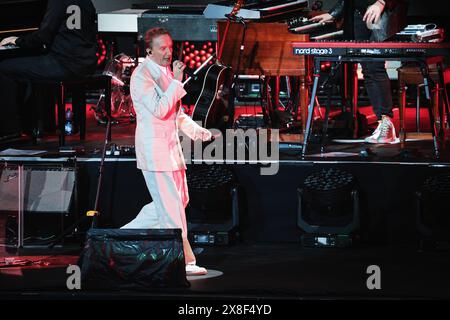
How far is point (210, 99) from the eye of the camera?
27.2 ft

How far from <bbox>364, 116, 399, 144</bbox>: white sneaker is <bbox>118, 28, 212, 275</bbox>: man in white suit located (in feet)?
8.24

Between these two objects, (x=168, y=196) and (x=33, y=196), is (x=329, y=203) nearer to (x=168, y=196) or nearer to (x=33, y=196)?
(x=168, y=196)

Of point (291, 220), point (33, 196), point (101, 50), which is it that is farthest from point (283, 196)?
point (101, 50)

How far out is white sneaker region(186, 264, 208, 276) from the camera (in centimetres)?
716

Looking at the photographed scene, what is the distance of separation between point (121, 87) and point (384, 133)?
11.0 ft

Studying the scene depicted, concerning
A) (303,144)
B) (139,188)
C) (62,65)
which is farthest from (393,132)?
(62,65)

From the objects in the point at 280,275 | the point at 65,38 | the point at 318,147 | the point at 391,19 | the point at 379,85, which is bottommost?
the point at 280,275

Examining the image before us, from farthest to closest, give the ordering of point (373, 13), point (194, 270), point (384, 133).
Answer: point (384, 133) < point (373, 13) < point (194, 270)

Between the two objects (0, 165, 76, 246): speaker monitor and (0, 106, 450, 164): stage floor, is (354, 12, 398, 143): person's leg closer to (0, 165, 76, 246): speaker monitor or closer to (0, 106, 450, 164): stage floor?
(0, 106, 450, 164): stage floor

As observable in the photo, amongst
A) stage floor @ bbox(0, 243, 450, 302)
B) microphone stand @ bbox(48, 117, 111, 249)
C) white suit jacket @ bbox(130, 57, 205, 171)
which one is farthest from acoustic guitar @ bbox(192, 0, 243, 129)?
white suit jacket @ bbox(130, 57, 205, 171)

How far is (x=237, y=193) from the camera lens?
8258 mm

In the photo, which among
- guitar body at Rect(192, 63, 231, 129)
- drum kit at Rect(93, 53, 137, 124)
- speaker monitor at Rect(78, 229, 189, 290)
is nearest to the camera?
speaker monitor at Rect(78, 229, 189, 290)

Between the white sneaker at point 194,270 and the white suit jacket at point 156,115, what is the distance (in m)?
0.75
